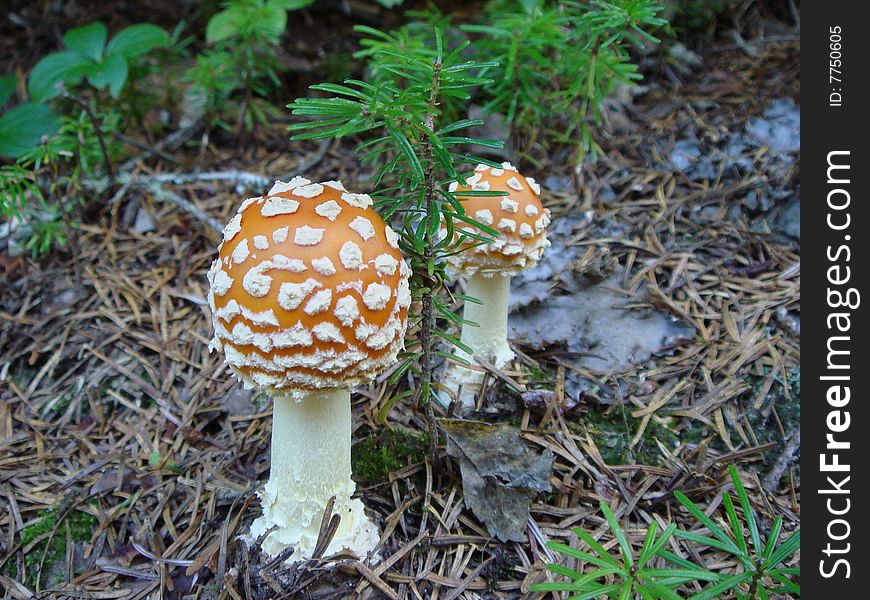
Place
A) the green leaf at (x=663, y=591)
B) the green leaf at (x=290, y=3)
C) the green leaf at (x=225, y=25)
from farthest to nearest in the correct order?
the green leaf at (x=290, y=3) → the green leaf at (x=225, y=25) → the green leaf at (x=663, y=591)

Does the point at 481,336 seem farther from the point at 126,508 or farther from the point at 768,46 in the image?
the point at 768,46

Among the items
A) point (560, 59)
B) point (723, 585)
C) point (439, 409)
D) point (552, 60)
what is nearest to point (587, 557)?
point (723, 585)

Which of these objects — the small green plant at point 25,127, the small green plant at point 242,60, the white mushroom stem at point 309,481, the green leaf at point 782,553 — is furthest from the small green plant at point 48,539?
the small green plant at point 242,60

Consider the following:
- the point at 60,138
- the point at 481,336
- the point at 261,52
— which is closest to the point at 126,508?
the point at 481,336

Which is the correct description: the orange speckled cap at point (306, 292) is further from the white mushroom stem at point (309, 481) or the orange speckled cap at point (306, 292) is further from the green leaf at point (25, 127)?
the green leaf at point (25, 127)

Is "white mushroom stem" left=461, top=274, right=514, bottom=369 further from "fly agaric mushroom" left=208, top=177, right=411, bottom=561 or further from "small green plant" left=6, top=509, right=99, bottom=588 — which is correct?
"small green plant" left=6, top=509, right=99, bottom=588

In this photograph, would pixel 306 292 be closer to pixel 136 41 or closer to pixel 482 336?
pixel 482 336
